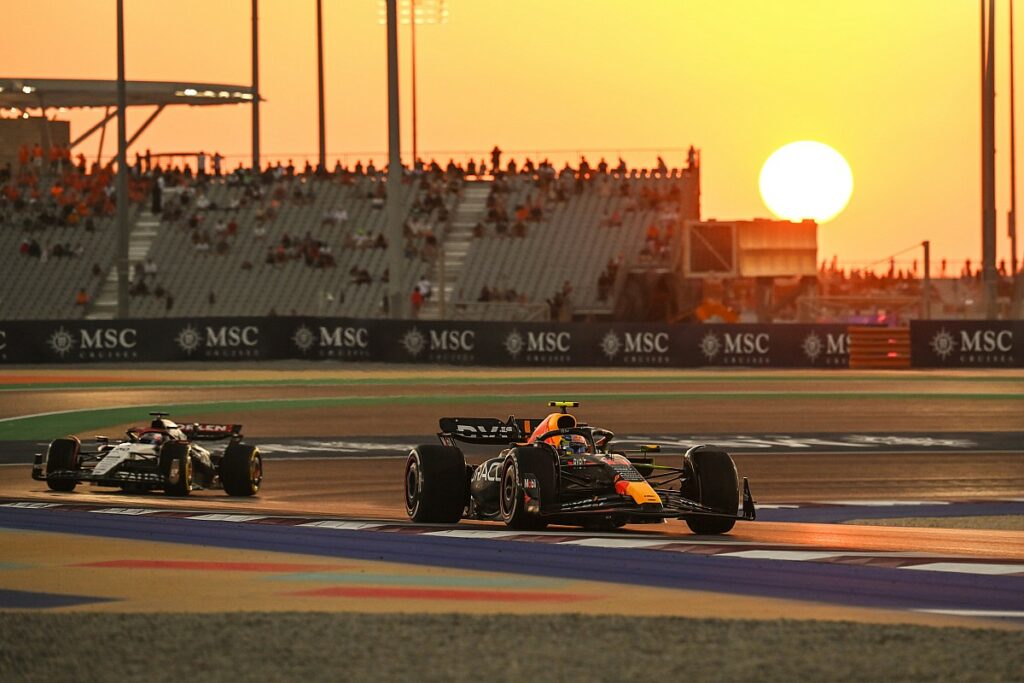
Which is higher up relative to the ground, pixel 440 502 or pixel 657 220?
pixel 657 220

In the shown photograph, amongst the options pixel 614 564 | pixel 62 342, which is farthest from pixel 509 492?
pixel 62 342

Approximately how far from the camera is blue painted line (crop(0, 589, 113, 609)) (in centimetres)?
984

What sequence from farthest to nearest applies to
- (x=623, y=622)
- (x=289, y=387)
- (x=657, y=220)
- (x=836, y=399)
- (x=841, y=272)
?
(x=841, y=272)
(x=657, y=220)
(x=289, y=387)
(x=836, y=399)
(x=623, y=622)

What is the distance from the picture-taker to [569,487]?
13.6 m

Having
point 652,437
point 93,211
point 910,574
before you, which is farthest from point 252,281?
point 910,574

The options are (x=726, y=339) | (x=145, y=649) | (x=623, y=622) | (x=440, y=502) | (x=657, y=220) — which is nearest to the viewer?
(x=145, y=649)

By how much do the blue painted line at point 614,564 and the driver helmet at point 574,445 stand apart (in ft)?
4.39

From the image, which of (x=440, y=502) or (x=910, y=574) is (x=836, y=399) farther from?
(x=910, y=574)

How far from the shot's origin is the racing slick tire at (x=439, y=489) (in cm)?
1441

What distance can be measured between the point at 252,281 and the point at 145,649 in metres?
48.7

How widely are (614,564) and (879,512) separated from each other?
607 centimetres

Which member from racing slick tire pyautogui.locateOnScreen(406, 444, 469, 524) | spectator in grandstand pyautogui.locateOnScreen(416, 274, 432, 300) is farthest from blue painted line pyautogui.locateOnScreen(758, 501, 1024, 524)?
spectator in grandstand pyautogui.locateOnScreen(416, 274, 432, 300)

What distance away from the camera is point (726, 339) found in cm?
4697

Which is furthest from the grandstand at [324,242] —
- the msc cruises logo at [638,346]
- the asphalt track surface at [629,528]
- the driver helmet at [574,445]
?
the driver helmet at [574,445]
